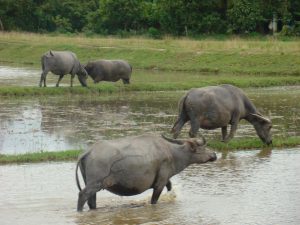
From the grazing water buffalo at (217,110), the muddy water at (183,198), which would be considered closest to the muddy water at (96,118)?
the grazing water buffalo at (217,110)

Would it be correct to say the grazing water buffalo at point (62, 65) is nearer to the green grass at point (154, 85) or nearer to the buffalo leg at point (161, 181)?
the green grass at point (154, 85)

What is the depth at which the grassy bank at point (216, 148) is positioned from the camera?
43.0 feet

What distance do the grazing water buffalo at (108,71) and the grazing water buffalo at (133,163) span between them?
1620 cm

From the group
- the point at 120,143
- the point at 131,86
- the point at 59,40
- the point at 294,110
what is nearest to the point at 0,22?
the point at 59,40

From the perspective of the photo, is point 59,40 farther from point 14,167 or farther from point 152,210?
point 152,210

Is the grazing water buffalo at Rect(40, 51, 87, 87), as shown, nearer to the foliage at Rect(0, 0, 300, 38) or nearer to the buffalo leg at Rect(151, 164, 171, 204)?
the buffalo leg at Rect(151, 164, 171, 204)

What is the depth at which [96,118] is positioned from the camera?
18375 mm

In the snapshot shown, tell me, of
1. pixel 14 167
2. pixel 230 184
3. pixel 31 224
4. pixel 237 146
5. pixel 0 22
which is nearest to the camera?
pixel 31 224

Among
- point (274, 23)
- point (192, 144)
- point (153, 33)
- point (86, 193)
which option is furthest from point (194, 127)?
point (153, 33)

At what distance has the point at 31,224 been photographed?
9.26m

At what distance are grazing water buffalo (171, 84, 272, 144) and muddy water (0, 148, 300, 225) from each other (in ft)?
4.93

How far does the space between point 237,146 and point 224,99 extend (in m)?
0.94

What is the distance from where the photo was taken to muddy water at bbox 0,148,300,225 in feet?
31.5

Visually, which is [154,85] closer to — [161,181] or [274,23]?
[161,181]
